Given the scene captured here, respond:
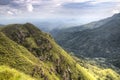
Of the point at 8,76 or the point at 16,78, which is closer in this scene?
the point at 16,78

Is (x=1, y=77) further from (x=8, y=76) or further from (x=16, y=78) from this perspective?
(x=16, y=78)

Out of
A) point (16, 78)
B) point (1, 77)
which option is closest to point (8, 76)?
point (1, 77)

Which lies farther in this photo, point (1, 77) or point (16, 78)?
point (1, 77)
